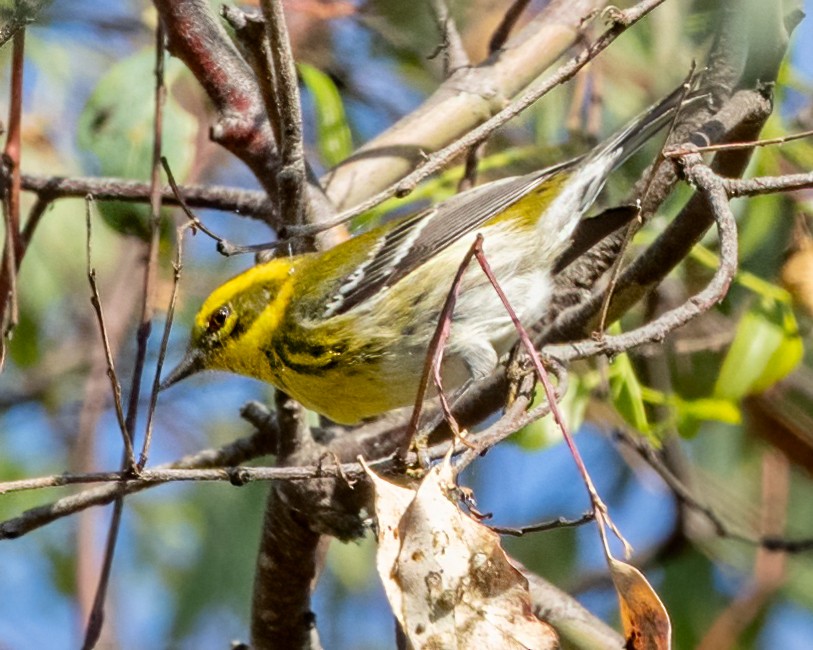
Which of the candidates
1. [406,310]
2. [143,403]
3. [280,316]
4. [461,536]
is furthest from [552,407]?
[143,403]

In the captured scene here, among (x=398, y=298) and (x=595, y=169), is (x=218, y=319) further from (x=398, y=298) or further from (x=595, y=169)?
(x=595, y=169)

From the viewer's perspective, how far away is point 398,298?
3.23 m

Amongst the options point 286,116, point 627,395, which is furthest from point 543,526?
point 627,395

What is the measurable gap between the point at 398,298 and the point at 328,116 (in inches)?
23.6

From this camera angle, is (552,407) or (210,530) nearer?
(552,407)

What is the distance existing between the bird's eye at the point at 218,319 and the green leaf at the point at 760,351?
4.38 ft

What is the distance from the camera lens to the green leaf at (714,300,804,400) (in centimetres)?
308

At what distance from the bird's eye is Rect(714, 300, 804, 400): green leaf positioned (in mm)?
1334

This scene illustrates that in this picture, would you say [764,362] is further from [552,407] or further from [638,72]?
→ [638,72]

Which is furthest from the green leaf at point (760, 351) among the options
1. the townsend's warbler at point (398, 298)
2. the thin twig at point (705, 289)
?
the thin twig at point (705, 289)

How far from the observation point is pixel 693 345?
418 centimetres

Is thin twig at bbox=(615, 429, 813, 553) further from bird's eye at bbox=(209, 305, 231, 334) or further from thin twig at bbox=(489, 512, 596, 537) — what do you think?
thin twig at bbox=(489, 512, 596, 537)

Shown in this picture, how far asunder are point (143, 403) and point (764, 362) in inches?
113

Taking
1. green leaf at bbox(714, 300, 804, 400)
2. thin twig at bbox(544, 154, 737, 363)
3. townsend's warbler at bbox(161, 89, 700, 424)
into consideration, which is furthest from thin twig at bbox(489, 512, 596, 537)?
green leaf at bbox(714, 300, 804, 400)
